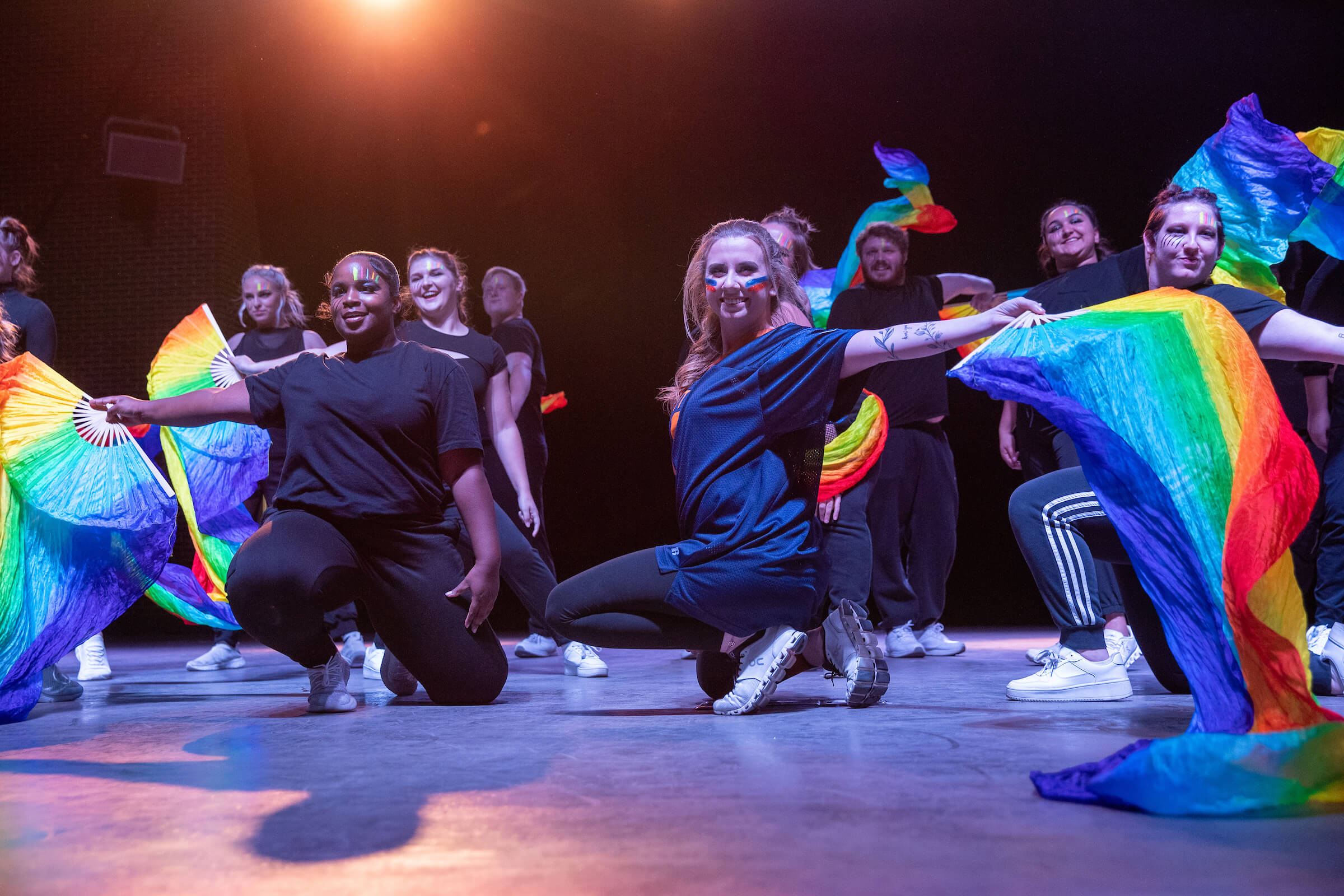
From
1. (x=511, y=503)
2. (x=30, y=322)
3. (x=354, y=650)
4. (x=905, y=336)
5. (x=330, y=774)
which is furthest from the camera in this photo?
(x=354, y=650)

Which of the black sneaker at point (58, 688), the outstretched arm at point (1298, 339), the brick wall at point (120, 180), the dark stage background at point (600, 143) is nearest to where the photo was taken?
the outstretched arm at point (1298, 339)

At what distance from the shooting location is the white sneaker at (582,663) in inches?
123

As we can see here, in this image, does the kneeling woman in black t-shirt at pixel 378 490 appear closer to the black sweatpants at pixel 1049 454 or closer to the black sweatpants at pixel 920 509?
the black sweatpants at pixel 1049 454

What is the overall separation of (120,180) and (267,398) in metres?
5.01

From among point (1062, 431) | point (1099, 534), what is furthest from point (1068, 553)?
point (1062, 431)

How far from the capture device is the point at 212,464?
10.7ft

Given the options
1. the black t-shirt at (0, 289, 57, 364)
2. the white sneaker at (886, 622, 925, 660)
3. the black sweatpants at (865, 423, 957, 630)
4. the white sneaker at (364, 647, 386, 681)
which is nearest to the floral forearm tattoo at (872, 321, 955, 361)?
the white sneaker at (364, 647, 386, 681)

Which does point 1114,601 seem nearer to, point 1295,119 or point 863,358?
point 863,358

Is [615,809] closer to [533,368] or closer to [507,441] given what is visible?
[507,441]

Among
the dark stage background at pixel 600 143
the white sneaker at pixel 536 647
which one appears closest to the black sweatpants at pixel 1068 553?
the white sneaker at pixel 536 647

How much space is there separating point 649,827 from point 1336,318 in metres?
2.42

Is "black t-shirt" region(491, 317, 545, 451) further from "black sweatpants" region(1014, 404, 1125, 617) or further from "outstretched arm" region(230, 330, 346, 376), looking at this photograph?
"black sweatpants" region(1014, 404, 1125, 617)

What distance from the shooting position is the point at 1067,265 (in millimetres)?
3361

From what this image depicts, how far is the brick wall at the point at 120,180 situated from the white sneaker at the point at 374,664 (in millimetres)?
3955
